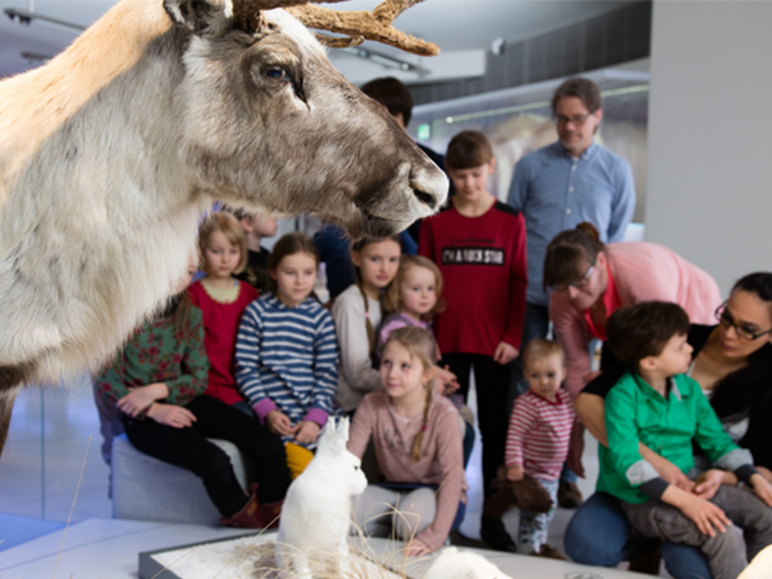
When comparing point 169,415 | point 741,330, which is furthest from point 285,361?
point 741,330

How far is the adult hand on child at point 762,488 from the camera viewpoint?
2094 mm

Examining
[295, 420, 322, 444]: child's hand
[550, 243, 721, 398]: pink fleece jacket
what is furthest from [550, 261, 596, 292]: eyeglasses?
[295, 420, 322, 444]: child's hand

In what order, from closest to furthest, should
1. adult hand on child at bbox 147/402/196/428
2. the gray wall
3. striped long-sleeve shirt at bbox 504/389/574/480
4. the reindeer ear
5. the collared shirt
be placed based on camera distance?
the reindeer ear < adult hand on child at bbox 147/402/196/428 < striped long-sleeve shirt at bbox 504/389/574/480 < the collared shirt < the gray wall

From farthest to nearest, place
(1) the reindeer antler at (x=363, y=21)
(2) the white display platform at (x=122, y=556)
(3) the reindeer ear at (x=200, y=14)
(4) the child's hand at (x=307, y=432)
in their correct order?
1. (4) the child's hand at (x=307, y=432)
2. (2) the white display platform at (x=122, y=556)
3. (1) the reindeer antler at (x=363, y=21)
4. (3) the reindeer ear at (x=200, y=14)

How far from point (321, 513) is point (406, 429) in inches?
38.9

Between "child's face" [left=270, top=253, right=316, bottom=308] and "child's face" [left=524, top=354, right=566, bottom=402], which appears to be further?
"child's face" [left=524, top=354, right=566, bottom=402]

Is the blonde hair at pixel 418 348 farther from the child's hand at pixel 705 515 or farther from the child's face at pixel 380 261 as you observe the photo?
the child's hand at pixel 705 515

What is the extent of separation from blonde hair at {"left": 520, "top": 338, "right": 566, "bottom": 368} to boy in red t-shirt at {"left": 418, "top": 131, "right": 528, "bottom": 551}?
0.36 ft

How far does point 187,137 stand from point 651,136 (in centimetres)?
376

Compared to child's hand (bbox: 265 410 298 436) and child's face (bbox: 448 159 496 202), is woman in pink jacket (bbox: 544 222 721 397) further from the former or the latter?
child's hand (bbox: 265 410 298 436)

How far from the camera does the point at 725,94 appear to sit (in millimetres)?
3801

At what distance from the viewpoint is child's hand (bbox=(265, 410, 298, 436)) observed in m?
2.60

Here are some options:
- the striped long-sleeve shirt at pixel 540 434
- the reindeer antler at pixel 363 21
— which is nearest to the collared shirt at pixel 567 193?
the striped long-sleeve shirt at pixel 540 434

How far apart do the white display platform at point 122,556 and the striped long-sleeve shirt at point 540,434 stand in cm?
78
